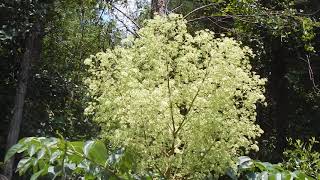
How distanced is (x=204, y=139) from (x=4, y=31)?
3641mm

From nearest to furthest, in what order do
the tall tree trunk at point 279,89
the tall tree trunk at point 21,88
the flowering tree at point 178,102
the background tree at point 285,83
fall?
1. the flowering tree at point 178,102
2. the tall tree trunk at point 21,88
3. the background tree at point 285,83
4. the tall tree trunk at point 279,89

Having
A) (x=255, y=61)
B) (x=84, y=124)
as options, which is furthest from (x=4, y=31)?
(x=255, y=61)

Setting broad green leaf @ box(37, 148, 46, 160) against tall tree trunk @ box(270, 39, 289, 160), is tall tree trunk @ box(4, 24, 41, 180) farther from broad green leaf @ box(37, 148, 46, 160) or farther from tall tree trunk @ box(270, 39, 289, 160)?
tall tree trunk @ box(270, 39, 289, 160)

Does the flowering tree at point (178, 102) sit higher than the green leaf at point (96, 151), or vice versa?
the flowering tree at point (178, 102)

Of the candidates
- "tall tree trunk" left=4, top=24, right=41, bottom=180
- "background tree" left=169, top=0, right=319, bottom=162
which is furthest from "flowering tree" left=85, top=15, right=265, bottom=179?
"background tree" left=169, top=0, right=319, bottom=162

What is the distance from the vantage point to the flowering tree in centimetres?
162

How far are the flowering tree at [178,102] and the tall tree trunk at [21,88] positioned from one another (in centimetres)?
335

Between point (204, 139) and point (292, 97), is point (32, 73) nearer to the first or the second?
point (204, 139)

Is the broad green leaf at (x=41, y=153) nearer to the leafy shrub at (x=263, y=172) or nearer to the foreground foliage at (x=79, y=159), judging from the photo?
the foreground foliage at (x=79, y=159)

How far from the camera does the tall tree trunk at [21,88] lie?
490cm

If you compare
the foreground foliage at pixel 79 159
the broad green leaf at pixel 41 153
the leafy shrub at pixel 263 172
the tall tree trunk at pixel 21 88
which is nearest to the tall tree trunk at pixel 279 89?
the tall tree trunk at pixel 21 88

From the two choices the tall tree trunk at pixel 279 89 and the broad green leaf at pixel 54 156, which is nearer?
the broad green leaf at pixel 54 156

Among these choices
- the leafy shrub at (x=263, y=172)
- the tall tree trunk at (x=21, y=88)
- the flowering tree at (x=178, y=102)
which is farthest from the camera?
the tall tree trunk at (x=21, y=88)

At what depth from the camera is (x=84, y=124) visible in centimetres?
659
